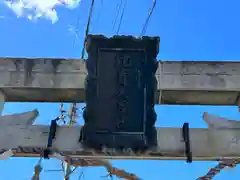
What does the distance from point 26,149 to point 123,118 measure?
2.82 ft

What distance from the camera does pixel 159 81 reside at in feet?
11.4

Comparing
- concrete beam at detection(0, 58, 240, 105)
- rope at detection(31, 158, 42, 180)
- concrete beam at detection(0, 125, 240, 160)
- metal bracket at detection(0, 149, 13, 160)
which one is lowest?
rope at detection(31, 158, 42, 180)

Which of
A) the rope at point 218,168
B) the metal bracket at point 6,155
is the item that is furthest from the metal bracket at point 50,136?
the rope at point 218,168

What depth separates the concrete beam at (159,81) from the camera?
348 centimetres

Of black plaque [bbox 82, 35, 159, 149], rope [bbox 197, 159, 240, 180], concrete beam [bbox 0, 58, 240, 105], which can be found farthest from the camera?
concrete beam [bbox 0, 58, 240, 105]

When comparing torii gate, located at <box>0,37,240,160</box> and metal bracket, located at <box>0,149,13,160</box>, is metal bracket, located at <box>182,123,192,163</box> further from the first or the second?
metal bracket, located at <box>0,149,13,160</box>

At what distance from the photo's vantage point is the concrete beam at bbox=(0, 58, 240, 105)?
137 inches

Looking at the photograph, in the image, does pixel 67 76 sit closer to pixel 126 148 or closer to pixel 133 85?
pixel 133 85

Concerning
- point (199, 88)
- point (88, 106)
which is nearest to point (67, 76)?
point (88, 106)

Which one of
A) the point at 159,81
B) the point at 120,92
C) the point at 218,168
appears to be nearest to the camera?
the point at 120,92

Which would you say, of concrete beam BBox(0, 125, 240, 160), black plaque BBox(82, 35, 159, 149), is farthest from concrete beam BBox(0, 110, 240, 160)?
black plaque BBox(82, 35, 159, 149)

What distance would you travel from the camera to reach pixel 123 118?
9.82ft

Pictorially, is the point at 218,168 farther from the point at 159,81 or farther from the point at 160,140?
the point at 159,81

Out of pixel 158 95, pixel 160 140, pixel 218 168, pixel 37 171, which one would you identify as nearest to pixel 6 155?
pixel 37 171
